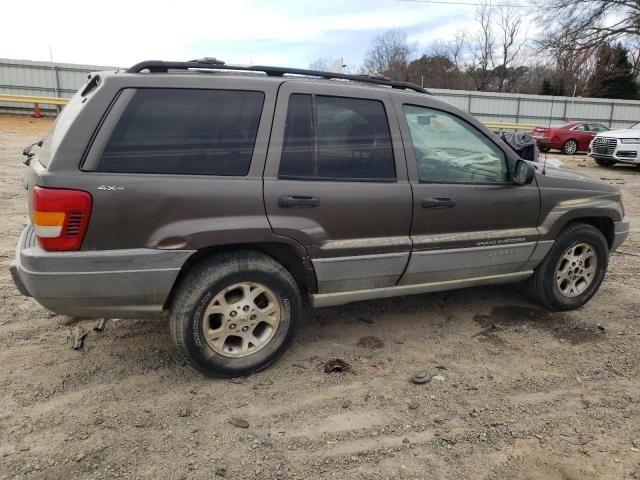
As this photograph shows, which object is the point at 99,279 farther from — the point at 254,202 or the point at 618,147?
the point at 618,147

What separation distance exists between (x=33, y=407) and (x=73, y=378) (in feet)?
1.05

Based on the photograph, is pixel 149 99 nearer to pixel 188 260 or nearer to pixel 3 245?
pixel 188 260

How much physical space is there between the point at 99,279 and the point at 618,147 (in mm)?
15706

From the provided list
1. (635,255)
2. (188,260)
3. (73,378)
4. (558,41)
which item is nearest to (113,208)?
(188,260)

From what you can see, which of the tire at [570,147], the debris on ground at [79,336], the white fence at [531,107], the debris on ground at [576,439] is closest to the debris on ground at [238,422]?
the debris on ground at [79,336]

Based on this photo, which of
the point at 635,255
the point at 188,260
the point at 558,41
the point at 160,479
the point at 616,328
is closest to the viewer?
the point at 160,479

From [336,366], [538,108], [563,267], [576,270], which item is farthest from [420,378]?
[538,108]

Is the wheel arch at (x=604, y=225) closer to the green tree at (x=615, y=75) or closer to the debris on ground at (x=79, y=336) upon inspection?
the debris on ground at (x=79, y=336)

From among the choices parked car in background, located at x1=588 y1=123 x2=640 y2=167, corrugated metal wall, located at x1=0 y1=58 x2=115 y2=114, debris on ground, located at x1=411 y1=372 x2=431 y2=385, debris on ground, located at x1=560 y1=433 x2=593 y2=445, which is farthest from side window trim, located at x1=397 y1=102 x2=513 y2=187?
corrugated metal wall, located at x1=0 y1=58 x2=115 y2=114

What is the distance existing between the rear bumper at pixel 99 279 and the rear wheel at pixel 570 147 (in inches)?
778

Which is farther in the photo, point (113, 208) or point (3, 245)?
point (3, 245)

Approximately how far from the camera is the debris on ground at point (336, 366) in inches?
131

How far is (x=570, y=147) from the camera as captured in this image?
19.2 m

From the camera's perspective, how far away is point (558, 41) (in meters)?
33.1
